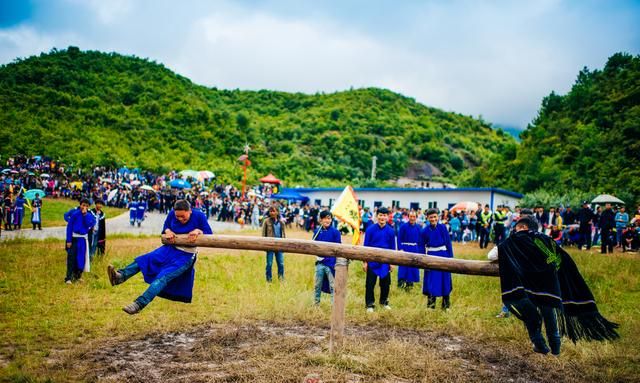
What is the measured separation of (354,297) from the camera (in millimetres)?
10148

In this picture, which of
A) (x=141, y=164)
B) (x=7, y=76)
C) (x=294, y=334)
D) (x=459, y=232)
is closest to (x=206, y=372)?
(x=294, y=334)

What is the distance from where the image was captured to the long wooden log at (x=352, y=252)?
5793 millimetres

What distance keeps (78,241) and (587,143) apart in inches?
1570

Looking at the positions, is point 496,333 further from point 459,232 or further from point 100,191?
point 100,191

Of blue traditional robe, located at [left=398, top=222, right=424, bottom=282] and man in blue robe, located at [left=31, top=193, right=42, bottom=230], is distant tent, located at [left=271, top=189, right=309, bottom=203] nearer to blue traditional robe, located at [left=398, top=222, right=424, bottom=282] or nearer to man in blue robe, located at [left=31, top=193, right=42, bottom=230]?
man in blue robe, located at [left=31, top=193, right=42, bottom=230]

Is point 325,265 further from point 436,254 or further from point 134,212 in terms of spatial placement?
point 134,212

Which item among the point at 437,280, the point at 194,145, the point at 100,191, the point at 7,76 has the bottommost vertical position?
the point at 437,280

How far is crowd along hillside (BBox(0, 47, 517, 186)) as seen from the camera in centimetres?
5447

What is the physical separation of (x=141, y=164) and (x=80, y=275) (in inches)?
1690

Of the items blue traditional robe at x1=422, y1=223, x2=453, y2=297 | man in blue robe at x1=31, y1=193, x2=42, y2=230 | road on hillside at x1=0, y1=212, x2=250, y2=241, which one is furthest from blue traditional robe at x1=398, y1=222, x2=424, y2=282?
man in blue robe at x1=31, y1=193, x2=42, y2=230

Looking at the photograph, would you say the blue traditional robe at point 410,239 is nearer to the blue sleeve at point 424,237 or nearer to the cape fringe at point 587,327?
the blue sleeve at point 424,237

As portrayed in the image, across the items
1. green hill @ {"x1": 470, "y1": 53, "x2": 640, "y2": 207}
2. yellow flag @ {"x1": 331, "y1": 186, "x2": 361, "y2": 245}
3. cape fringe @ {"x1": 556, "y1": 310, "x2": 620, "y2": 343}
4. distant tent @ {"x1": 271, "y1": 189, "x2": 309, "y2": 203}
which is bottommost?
cape fringe @ {"x1": 556, "y1": 310, "x2": 620, "y2": 343}

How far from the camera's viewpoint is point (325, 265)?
29.2 feet

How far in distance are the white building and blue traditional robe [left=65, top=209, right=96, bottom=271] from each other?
95.1ft
